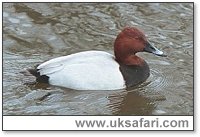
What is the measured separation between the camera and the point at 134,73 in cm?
539

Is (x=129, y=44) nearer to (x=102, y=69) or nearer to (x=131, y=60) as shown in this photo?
(x=131, y=60)

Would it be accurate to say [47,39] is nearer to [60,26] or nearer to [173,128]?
[60,26]

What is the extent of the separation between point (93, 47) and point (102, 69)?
3.57ft

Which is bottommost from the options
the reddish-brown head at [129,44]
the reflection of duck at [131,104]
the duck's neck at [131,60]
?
the reflection of duck at [131,104]

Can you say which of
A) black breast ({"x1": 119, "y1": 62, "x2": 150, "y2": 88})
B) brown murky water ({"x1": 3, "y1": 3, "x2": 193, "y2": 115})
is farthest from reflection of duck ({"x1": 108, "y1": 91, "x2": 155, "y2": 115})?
black breast ({"x1": 119, "y1": 62, "x2": 150, "y2": 88})

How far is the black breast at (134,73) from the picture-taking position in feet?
17.4

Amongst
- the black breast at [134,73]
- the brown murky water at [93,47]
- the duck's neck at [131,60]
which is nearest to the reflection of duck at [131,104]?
the brown murky water at [93,47]

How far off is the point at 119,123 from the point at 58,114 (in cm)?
48

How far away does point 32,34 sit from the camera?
251 inches

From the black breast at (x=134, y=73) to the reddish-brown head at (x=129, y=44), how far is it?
0.23 ft

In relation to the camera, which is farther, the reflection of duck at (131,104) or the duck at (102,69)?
the duck at (102,69)

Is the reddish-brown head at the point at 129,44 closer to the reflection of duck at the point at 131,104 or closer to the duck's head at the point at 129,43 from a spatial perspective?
the duck's head at the point at 129,43

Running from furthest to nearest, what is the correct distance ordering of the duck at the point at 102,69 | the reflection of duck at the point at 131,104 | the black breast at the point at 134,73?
the black breast at the point at 134,73 < the duck at the point at 102,69 < the reflection of duck at the point at 131,104

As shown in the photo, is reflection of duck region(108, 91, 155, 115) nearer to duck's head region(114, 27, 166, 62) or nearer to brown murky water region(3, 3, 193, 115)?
brown murky water region(3, 3, 193, 115)
